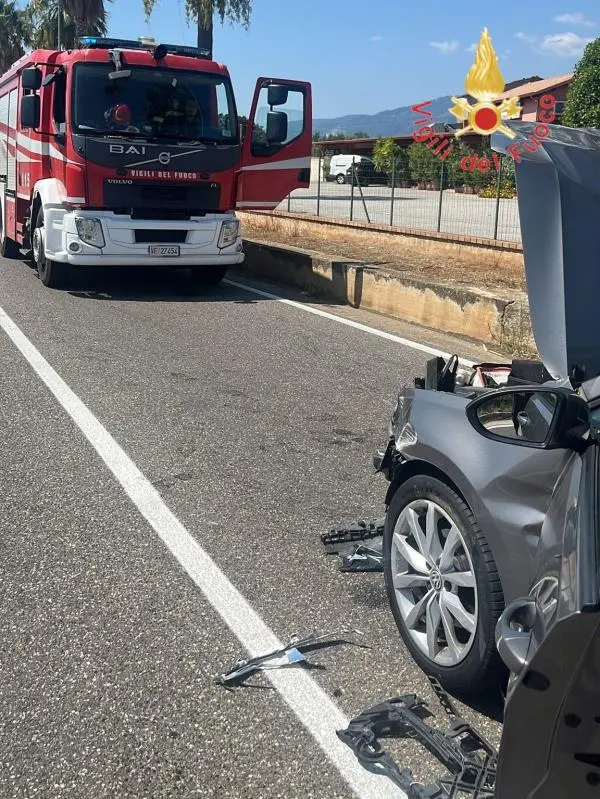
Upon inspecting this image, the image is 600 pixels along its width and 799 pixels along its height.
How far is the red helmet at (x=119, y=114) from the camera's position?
35.0 feet

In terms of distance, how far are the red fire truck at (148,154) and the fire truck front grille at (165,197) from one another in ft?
0.04

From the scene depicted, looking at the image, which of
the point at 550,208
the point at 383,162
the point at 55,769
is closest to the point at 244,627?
the point at 55,769

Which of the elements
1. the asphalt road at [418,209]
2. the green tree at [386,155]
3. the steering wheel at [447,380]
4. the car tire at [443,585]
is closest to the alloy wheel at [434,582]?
the car tire at [443,585]

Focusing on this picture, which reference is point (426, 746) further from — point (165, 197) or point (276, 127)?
point (276, 127)

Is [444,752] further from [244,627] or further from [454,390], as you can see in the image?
[454,390]

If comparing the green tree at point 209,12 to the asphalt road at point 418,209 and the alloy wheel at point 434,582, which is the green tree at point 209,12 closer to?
the asphalt road at point 418,209

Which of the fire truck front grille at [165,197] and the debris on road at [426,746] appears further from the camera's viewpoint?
the fire truck front grille at [165,197]

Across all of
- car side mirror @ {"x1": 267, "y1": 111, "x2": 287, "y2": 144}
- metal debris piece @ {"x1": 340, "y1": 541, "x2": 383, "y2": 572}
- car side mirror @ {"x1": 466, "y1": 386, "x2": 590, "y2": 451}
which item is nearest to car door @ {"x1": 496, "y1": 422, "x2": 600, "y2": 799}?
car side mirror @ {"x1": 466, "y1": 386, "x2": 590, "y2": 451}

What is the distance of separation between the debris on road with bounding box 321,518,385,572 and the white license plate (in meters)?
7.44

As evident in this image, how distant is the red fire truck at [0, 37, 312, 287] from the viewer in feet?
34.9

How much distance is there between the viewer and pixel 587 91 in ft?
67.7

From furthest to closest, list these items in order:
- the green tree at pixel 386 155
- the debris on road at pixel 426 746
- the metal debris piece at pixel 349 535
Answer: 1. the green tree at pixel 386 155
2. the metal debris piece at pixel 349 535
3. the debris on road at pixel 426 746

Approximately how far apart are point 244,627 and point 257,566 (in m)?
0.54

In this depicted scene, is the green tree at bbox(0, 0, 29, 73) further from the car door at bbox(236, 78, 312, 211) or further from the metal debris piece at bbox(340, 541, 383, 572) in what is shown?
the metal debris piece at bbox(340, 541, 383, 572)
